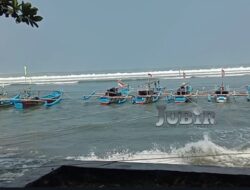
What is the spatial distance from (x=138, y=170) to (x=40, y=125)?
16.0 m

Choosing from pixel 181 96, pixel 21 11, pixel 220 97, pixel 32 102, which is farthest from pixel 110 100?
pixel 21 11

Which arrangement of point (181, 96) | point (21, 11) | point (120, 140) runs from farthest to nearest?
point (181, 96) < point (120, 140) < point (21, 11)

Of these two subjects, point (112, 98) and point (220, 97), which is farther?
point (112, 98)

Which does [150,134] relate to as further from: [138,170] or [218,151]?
[138,170]

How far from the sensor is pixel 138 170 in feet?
15.4

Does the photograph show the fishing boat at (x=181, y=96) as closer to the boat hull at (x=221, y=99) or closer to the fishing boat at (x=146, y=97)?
the fishing boat at (x=146, y=97)

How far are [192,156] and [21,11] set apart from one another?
8524mm

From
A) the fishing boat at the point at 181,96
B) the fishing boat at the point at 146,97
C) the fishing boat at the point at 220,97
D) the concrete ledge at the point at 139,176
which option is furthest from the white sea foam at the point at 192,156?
the fishing boat at the point at 146,97

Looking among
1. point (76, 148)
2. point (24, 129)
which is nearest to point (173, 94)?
point (24, 129)

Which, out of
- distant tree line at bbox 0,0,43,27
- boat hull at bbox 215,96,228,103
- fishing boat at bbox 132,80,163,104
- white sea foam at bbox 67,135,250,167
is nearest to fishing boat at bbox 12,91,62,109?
fishing boat at bbox 132,80,163,104

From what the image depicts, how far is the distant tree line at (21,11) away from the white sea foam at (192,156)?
22.1ft

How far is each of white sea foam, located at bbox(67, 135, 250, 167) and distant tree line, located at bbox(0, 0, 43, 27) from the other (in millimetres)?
6730

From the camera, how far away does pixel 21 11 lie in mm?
3100

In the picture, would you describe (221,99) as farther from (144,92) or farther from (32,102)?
(32,102)
